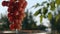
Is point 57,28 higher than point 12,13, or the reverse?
point 12,13

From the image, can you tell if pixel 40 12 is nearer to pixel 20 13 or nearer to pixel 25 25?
pixel 20 13

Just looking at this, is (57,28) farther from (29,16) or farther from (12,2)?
(12,2)

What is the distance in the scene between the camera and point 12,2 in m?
1.40

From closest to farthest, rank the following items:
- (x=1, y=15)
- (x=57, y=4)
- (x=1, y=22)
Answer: (x=57, y=4)
(x=1, y=15)
(x=1, y=22)

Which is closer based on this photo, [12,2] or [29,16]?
[12,2]

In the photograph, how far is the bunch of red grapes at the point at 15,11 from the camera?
1398mm

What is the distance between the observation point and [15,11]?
142 centimetres

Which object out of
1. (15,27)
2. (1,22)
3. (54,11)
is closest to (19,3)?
(15,27)

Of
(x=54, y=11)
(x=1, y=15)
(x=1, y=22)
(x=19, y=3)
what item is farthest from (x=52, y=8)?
(x=1, y=22)

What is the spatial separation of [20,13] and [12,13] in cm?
7

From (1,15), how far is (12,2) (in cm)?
1809

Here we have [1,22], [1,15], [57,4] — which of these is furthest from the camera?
[1,22]

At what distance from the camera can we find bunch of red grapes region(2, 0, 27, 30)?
1.40m

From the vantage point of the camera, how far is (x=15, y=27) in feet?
4.79
